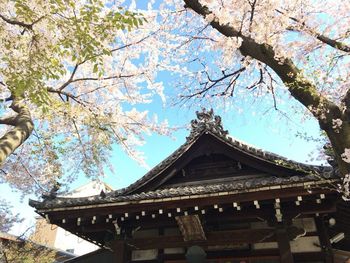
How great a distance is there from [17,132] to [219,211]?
171 inches

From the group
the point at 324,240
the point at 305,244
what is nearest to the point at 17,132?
the point at 305,244

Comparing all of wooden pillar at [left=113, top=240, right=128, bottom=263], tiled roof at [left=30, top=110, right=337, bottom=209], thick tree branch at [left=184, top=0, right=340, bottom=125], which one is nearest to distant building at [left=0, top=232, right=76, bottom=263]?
wooden pillar at [left=113, top=240, right=128, bottom=263]

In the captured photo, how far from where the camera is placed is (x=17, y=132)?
6.58 meters

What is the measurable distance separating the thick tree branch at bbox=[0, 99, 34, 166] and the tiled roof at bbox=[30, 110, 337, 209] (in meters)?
1.48

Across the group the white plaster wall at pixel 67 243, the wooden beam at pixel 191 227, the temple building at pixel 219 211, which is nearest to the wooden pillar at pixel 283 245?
the temple building at pixel 219 211

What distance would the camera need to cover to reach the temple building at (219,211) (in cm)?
605

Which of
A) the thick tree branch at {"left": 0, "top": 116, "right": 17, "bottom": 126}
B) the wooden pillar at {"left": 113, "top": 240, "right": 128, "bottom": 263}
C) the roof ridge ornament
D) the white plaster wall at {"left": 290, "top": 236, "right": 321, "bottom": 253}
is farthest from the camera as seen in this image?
the roof ridge ornament

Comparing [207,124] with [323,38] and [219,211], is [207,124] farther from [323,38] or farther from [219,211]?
[323,38]

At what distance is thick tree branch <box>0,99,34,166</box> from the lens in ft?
19.4

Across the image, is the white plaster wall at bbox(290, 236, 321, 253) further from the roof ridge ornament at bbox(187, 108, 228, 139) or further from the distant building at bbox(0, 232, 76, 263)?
the distant building at bbox(0, 232, 76, 263)

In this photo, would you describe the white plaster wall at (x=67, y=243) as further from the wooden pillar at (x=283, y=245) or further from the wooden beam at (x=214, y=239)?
A: the wooden pillar at (x=283, y=245)

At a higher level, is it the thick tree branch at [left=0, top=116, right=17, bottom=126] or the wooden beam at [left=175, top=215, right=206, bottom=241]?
the thick tree branch at [left=0, top=116, right=17, bottom=126]

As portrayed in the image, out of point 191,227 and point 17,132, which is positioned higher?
point 17,132

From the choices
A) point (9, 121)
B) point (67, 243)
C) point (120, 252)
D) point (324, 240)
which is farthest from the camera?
point (67, 243)
